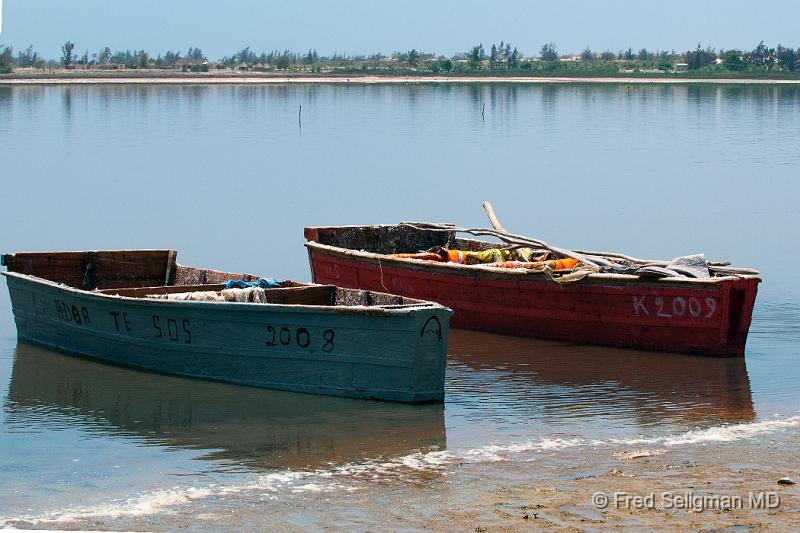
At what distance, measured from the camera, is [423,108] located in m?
90.2

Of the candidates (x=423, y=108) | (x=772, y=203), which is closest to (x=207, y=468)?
(x=772, y=203)

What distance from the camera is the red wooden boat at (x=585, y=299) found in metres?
15.4

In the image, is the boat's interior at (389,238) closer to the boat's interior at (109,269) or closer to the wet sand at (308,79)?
the boat's interior at (109,269)

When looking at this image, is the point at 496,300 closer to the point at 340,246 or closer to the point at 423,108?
the point at 340,246

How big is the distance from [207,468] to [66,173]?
32.2 meters

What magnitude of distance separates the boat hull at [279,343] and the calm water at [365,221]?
0.20 m

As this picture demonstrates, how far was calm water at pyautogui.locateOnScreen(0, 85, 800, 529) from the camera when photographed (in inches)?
459

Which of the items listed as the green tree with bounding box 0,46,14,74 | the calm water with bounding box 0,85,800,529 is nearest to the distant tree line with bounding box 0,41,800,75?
the green tree with bounding box 0,46,14,74

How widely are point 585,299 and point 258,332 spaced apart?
4.47 m

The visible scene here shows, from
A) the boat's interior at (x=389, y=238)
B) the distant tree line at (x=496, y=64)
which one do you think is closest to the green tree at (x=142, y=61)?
the distant tree line at (x=496, y=64)

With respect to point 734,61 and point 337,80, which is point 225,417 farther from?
point 734,61

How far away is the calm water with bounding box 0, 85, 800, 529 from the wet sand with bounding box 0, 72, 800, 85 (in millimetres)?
66288

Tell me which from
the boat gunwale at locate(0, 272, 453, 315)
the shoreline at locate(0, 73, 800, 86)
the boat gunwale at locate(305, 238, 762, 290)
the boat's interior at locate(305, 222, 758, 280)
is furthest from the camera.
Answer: the shoreline at locate(0, 73, 800, 86)
